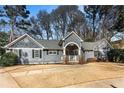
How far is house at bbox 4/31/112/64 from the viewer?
25.5 feet

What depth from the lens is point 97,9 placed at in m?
7.81

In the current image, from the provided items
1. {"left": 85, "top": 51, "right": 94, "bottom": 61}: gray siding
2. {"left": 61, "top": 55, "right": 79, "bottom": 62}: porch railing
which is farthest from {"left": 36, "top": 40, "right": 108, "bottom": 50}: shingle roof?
{"left": 61, "top": 55, "right": 79, "bottom": 62}: porch railing

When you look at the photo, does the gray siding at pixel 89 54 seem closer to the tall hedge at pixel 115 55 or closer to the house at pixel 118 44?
the tall hedge at pixel 115 55

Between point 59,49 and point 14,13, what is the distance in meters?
1.63

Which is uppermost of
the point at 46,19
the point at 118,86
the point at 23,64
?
the point at 46,19

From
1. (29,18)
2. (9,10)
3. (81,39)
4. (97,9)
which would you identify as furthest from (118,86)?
(9,10)

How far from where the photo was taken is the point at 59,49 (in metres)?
Answer: 7.97

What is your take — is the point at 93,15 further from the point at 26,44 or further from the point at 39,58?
the point at 26,44

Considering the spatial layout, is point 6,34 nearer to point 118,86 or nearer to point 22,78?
point 22,78

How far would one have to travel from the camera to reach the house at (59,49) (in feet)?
25.5

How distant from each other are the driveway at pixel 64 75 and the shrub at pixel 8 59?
0.14 m

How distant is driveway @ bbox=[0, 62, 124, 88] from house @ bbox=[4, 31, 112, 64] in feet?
0.71

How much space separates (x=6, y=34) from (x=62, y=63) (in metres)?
1.76

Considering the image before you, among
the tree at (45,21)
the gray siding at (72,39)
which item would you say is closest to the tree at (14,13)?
the tree at (45,21)
